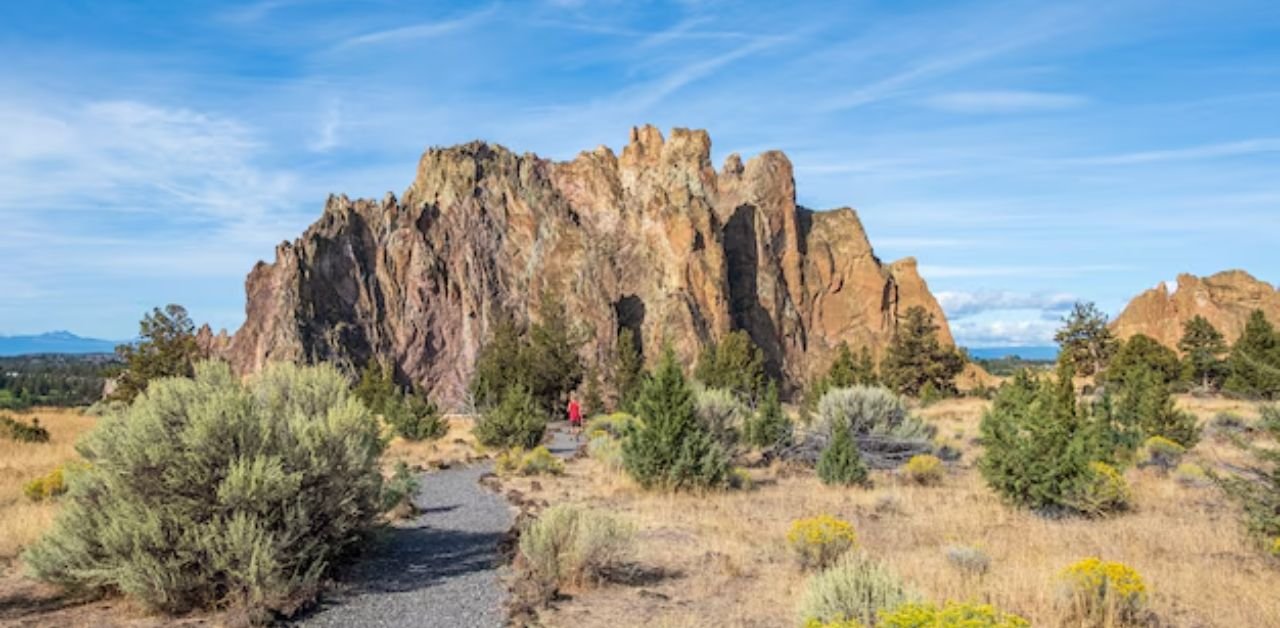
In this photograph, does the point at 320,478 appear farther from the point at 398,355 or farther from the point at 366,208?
the point at 366,208

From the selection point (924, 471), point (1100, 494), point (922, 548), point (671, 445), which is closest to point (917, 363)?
point (924, 471)

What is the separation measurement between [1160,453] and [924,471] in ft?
20.6

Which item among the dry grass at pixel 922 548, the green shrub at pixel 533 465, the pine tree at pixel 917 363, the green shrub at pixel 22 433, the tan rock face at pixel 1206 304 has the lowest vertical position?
the dry grass at pixel 922 548

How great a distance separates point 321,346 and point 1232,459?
65.5 m

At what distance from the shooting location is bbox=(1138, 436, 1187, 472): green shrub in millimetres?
18375

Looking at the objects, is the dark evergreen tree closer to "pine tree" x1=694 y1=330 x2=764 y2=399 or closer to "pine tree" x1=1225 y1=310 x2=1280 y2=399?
"pine tree" x1=694 y1=330 x2=764 y2=399

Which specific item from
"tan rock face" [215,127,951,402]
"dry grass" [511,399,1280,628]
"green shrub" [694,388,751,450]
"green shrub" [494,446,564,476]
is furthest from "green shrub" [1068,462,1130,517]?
"tan rock face" [215,127,951,402]

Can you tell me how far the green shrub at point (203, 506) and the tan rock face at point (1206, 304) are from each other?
265 ft

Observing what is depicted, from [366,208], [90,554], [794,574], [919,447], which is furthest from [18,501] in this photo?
[366,208]

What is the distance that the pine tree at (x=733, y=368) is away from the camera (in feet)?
140

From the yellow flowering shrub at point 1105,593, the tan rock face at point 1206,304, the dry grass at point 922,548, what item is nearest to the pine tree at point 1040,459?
the dry grass at point 922,548

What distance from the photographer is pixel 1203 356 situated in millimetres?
43531

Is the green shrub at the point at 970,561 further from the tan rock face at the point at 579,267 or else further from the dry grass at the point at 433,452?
the tan rock face at the point at 579,267

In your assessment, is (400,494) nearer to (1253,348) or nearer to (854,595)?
(854,595)
